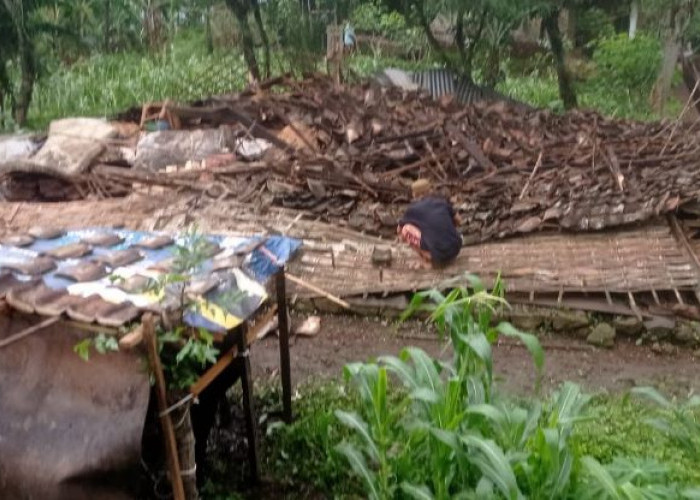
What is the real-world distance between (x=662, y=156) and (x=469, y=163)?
218 cm

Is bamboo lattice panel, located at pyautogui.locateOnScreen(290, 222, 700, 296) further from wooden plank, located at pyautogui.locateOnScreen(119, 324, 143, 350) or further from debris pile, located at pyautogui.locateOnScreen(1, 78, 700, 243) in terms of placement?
wooden plank, located at pyautogui.locateOnScreen(119, 324, 143, 350)

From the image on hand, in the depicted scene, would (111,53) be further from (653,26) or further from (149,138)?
(653,26)

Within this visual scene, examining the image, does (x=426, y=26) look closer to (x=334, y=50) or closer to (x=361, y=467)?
(x=334, y=50)

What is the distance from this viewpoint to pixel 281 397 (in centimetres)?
557

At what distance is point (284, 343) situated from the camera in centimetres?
507

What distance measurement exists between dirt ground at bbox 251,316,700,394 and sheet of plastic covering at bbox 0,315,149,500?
9.29ft

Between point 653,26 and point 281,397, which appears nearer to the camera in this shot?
point 281,397

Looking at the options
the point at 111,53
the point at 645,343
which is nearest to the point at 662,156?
the point at 645,343

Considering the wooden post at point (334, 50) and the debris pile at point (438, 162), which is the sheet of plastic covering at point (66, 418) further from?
the wooden post at point (334, 50)

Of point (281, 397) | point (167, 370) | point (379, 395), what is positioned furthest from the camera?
point (281, 397)

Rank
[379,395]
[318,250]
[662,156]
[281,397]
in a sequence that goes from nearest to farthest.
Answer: [379,395]
[281,397]
[318,250]
[662,156]

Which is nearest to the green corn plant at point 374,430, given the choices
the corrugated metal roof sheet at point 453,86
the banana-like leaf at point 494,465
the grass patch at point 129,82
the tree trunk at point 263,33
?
the banana-like leaf at point 494,465

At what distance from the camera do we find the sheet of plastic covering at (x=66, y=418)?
318cm

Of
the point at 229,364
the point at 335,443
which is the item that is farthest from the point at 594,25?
the point at 229,364
